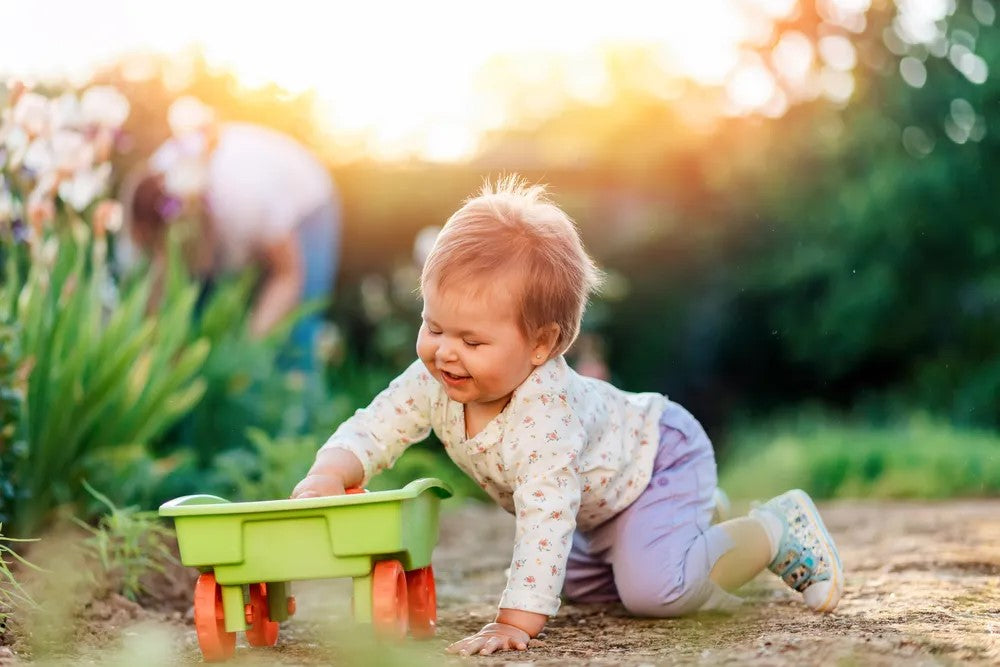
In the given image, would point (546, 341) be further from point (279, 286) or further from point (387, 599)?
point (279, 286)

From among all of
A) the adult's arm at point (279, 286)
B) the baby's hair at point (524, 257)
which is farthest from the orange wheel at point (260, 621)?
the adult's arm at point (279, 286)

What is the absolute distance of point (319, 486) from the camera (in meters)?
2.53

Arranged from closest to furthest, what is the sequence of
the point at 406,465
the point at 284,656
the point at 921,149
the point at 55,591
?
the point at 284,656 < the point at 55,591 < the point at 406,465 < the point at 921,149

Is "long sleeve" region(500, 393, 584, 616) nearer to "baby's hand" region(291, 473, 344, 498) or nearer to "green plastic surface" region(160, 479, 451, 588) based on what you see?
"green plastic surface" region(160, 479, 451, 588)

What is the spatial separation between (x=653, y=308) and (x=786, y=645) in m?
7.50

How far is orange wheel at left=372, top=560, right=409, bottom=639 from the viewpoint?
7.45ft

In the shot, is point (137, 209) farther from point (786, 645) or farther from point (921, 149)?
point (921, 149)

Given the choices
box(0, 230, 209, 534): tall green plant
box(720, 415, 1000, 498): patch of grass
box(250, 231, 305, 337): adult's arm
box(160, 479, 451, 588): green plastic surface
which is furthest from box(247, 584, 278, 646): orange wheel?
box(720, 415, 1000, 498): patch of grass

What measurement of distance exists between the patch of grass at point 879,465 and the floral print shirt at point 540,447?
3.39 metres

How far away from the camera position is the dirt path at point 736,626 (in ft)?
6.73

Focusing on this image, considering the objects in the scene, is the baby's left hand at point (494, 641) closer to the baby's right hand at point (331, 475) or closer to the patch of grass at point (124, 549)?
the baby's right hand at point (331, 475)

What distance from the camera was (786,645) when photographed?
6.99 feet

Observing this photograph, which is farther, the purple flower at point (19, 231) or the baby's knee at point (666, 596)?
the purple flower at point (19, 231)

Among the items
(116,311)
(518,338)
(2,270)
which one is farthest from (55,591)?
(2,270)
